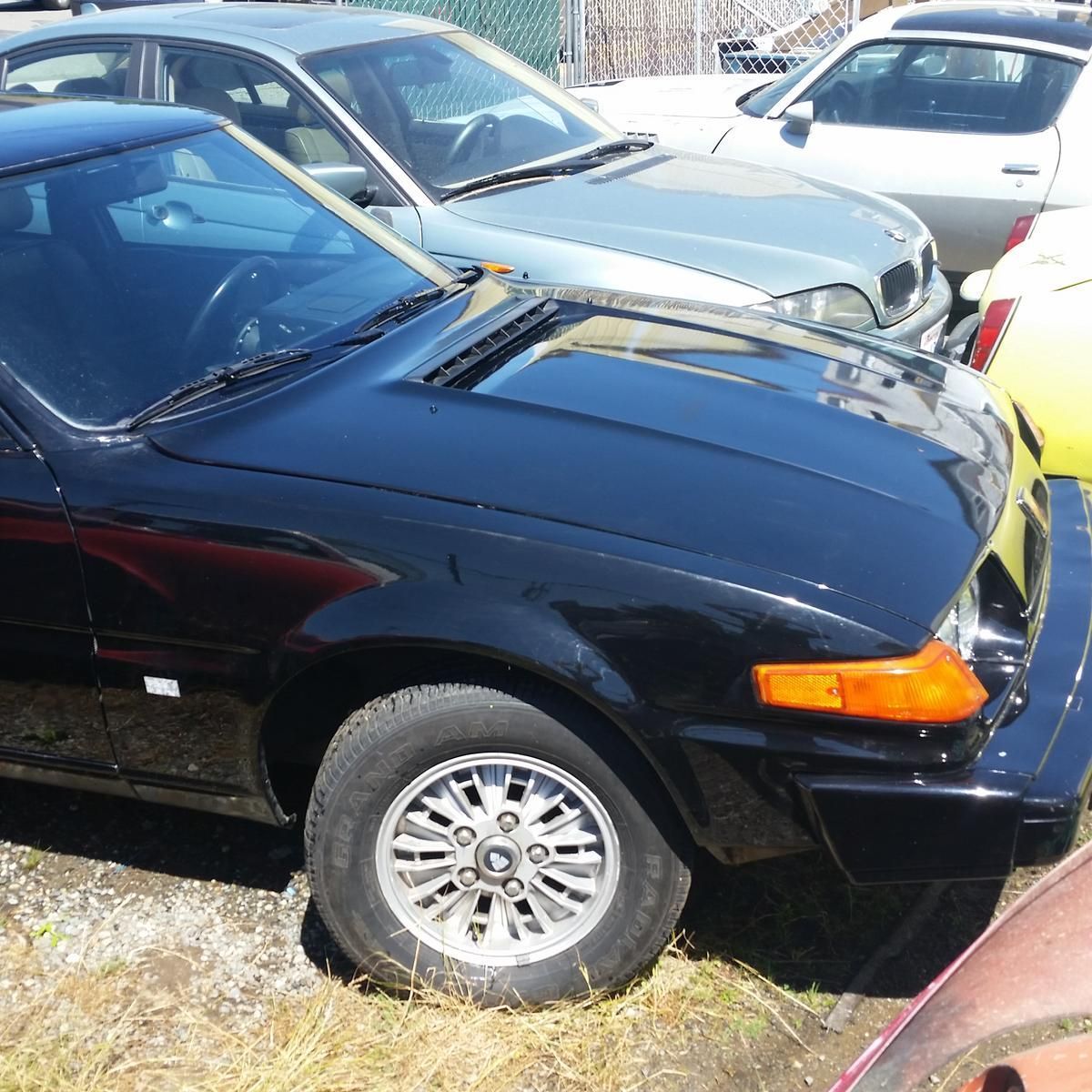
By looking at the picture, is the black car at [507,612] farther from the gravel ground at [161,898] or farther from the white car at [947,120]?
the white car at [947,120]

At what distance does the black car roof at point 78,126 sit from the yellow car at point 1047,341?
8.09ft

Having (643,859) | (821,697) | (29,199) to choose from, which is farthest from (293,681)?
(29,199)

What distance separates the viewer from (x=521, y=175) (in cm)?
556

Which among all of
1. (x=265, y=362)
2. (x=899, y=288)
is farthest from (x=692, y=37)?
(x=265, y=362)

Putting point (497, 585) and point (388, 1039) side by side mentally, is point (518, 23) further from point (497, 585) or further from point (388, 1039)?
point (388, 1039)

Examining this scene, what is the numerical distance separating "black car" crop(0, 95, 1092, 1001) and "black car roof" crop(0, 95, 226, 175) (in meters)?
0.05

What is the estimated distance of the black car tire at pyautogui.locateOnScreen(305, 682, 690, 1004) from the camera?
255 centimetres

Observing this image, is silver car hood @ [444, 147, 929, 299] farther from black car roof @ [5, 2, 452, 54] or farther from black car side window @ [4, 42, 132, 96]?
black car side window @ [4, 42, 132, 96]

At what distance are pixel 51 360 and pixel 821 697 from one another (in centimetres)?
175

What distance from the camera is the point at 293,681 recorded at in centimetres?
269

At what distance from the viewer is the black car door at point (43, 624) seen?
269cm

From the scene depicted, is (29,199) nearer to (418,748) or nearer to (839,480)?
(418,748)

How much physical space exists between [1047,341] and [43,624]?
3011 millimetres

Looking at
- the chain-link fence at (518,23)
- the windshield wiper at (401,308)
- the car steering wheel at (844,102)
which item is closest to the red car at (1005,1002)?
the windshield wiper at (401,308)
